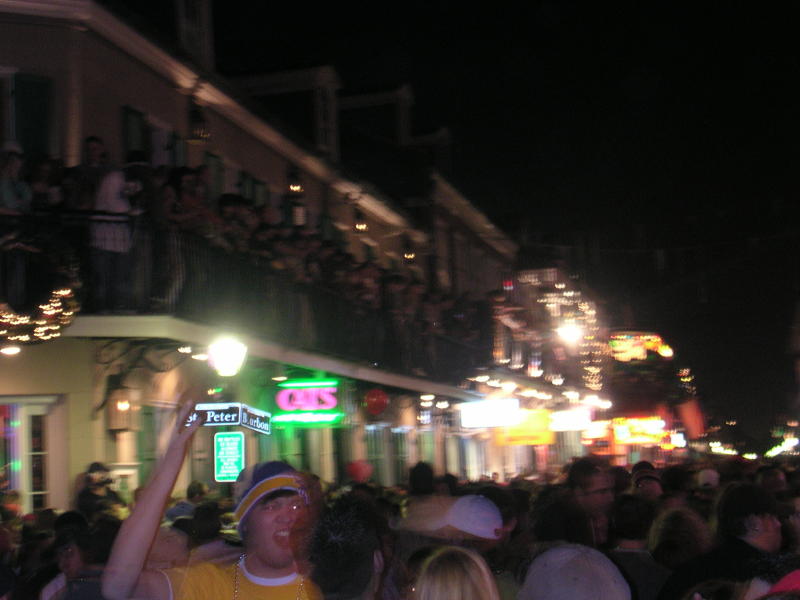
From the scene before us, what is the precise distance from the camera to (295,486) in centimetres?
452

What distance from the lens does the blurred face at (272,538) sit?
14.3 feet

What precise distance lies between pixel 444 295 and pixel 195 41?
29.6 feet

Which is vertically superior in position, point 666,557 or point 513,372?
point 513,372

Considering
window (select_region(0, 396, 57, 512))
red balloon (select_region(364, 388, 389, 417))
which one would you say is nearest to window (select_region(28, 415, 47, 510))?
window (select_region(0, 396, 57, 512))

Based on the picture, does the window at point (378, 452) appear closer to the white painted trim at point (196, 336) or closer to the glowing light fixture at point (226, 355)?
the white painted trim at point (196, 336)

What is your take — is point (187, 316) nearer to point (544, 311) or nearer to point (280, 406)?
point (280, 406)

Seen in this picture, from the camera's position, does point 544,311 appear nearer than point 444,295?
No

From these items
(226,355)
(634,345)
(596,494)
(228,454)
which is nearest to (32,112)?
(226,355)

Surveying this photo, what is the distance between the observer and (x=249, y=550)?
442 cm

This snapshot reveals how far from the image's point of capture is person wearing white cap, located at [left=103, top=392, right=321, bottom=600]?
4.13m

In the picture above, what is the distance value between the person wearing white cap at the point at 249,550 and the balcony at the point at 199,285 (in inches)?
294

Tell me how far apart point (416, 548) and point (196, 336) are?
8957mm

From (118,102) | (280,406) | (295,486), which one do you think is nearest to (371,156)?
(280,406)

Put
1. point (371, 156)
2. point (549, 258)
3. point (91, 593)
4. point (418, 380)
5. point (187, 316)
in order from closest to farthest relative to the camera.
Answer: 1. point (91, 593)
2. point (187, 316)
3. point (418, 380)
4. point (371, 156)
5. point (549, 258)
